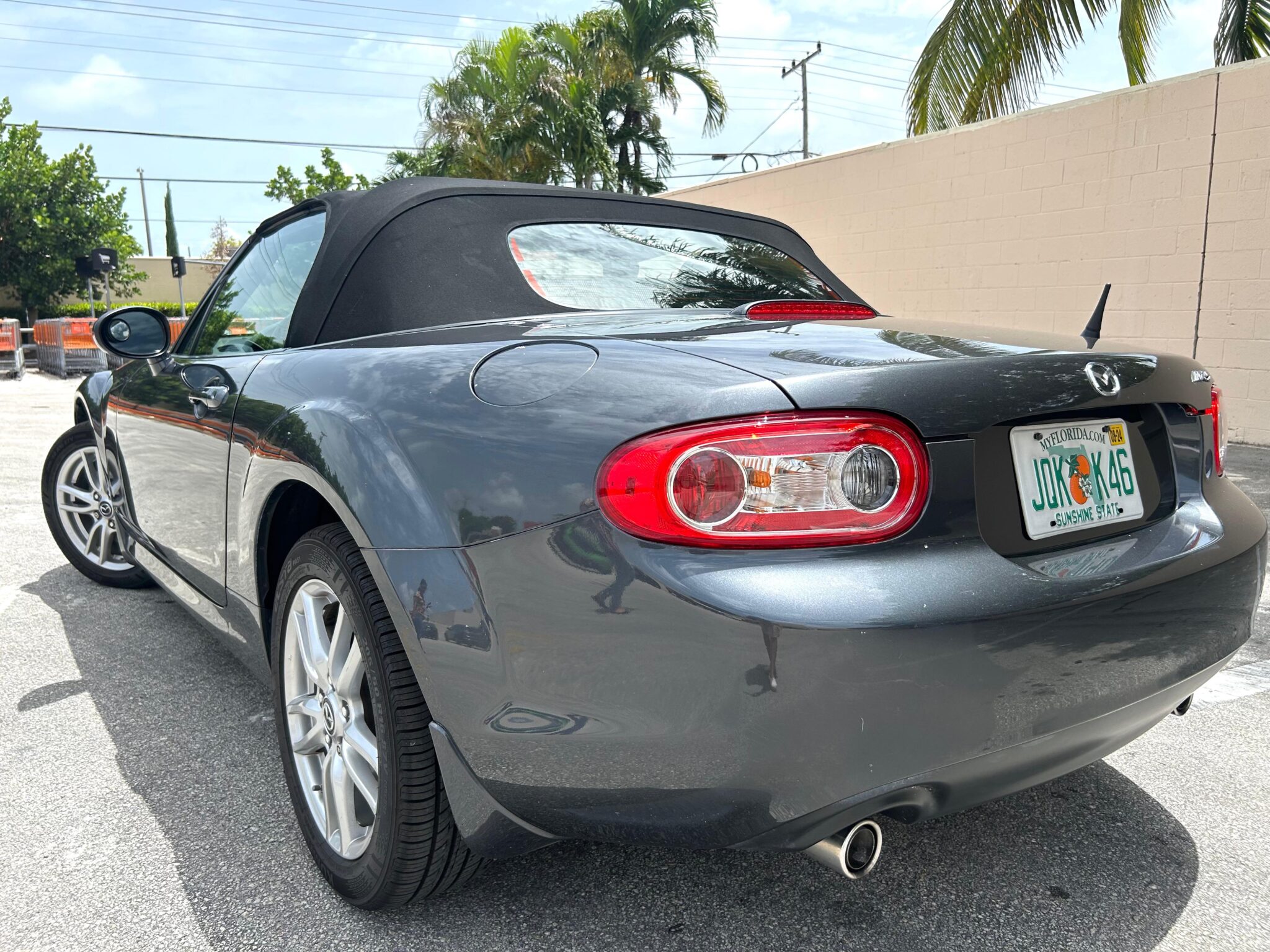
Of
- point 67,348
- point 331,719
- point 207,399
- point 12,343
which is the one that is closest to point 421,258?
point 207,399

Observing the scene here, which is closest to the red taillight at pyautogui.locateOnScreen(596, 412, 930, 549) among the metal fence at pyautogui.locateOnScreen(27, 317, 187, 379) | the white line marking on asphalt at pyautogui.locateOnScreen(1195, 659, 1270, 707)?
the white line marking on asphalt at pyautogui.locateOnScreen(1195, 659, 1270, 707)

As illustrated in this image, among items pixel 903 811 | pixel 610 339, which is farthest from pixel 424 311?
pixel 903 811

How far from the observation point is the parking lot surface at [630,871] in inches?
75.4

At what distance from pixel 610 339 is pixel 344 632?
0.79 m

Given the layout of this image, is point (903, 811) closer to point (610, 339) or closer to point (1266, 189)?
point (610, 339)

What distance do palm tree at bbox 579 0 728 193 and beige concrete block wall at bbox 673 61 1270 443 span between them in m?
7.61

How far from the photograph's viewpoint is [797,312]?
7.50ft

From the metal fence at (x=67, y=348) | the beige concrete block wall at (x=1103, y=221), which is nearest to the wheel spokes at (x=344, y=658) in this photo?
the beige concrete block wall at (x=1103, y=221)

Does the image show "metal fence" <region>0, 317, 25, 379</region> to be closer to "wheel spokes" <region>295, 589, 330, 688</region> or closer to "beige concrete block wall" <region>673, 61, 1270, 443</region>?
"beige concrete block wall" <region>673, 61, 1270, 443</region>

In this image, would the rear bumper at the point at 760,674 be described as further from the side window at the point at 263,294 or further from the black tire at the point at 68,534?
the black tire at the point at 68,534

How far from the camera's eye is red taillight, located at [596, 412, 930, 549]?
149 centimetres

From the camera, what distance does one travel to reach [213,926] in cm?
195

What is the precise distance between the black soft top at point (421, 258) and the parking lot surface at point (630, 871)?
1.18 m

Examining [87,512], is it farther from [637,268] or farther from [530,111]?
[530,111]
